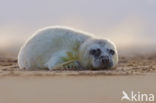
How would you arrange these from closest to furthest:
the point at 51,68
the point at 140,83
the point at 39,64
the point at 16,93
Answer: the point at 16,93, the point at 140,83, the point at 51,68, the point at 39,64

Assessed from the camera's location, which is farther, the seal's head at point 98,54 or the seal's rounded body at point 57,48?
A: the seal's rounded body at point 57,48

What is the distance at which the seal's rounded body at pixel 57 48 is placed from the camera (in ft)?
30.1

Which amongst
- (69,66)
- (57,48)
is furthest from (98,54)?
(57,48)

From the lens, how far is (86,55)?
29.9 ft

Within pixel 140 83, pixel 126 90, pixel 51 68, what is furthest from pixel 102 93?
pixel 51 68

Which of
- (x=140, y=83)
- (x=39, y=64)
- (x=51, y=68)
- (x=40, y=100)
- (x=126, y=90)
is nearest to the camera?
(x=40, y=100)

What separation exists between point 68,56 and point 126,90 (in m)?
4.46

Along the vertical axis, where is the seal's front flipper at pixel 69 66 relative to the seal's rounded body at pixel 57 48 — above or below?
below

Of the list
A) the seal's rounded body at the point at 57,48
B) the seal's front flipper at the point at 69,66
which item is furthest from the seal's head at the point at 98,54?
the seal's front flipper at the point at 69,66

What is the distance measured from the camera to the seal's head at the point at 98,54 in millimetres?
8919

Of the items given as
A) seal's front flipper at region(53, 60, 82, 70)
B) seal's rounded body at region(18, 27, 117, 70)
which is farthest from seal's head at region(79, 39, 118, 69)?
seal's front flipper at region(53, 60, 82, 70)

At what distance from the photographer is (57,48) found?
9531 mm

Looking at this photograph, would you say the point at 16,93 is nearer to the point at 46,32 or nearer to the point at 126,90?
the point at 126,90

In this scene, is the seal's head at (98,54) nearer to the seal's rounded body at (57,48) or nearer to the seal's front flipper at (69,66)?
the seal's rounded body at (57,48)
